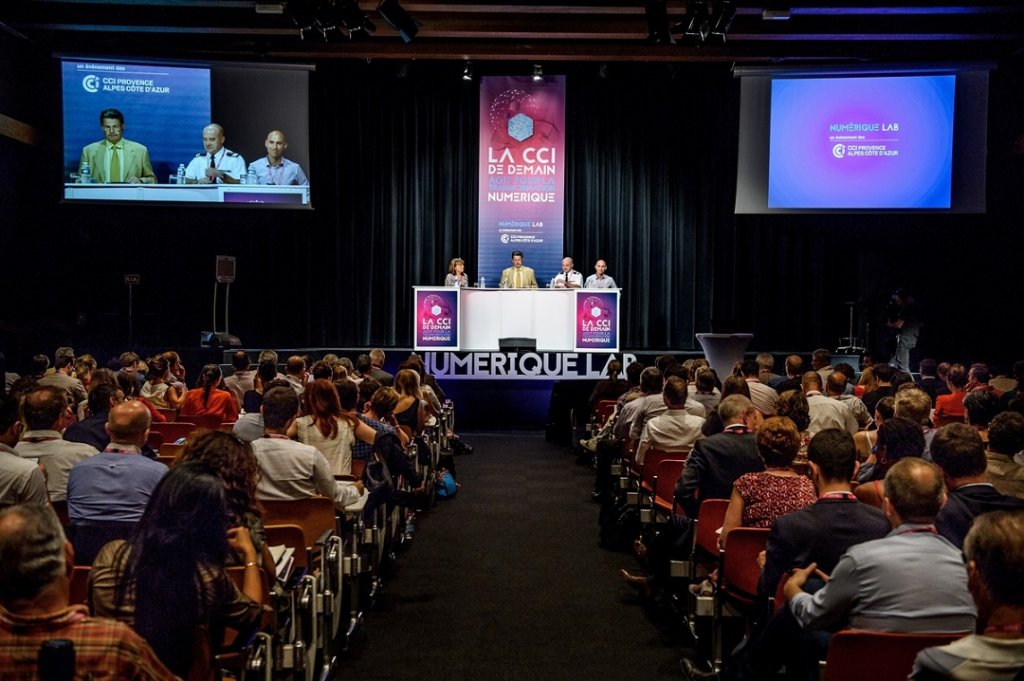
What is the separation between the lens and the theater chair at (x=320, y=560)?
3586 millimetres

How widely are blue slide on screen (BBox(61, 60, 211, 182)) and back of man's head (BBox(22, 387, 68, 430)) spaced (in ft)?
28.8

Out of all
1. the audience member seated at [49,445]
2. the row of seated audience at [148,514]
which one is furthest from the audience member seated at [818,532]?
the audience member seated at [49,445]

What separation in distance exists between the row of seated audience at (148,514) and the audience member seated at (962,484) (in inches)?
85.9

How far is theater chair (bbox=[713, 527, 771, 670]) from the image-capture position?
3.48 metres

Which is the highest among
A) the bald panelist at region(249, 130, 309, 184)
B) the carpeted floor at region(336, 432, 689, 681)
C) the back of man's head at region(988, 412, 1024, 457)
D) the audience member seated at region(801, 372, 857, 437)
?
the bald panelist at region(249, 130, 309, 184)

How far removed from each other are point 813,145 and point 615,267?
11.7ft

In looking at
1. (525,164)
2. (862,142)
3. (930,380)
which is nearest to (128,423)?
(930,380)

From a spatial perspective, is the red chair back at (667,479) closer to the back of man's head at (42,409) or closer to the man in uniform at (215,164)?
the back of man's head at (42,409)

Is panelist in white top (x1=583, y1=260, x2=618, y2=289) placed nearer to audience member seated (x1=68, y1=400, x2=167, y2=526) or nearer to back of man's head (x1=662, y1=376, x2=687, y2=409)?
back of man's head (x1=662, y1=376, x2=687, y2=409)

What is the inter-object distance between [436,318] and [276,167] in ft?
10.4

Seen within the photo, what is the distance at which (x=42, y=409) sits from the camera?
164 inches

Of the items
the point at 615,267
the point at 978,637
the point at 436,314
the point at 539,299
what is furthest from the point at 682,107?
the point at 978,637

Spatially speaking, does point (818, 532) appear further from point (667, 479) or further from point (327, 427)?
point (327, 427)

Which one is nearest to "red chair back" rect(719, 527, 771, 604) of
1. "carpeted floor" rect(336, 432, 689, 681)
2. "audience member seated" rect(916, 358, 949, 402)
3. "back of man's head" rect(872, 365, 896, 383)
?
"carpeted floor" rect(336, 432, 689, 681)
